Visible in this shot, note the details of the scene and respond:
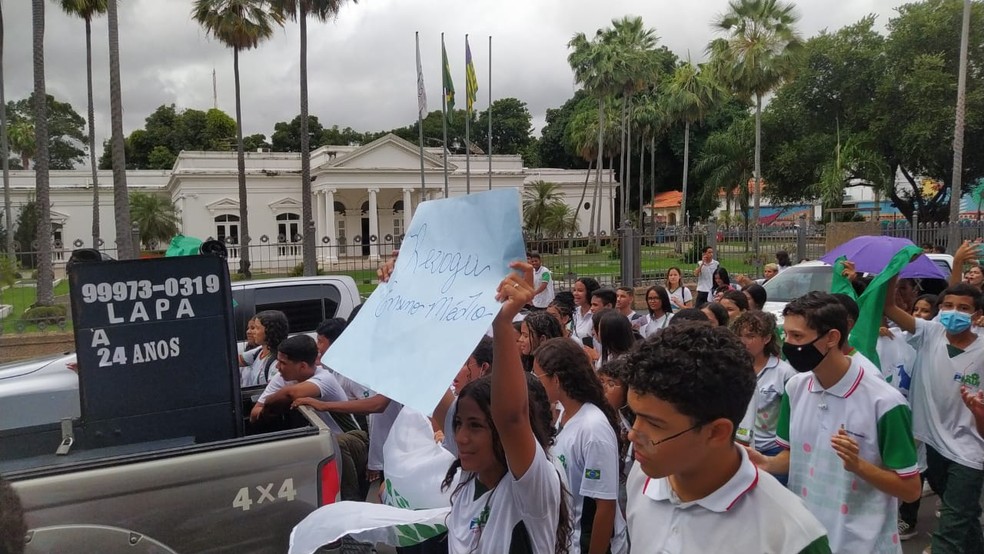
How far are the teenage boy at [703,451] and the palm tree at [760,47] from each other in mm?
30051

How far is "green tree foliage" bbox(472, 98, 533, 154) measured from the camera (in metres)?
72.1

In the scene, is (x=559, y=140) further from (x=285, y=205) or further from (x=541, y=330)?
(x=541, y=330)

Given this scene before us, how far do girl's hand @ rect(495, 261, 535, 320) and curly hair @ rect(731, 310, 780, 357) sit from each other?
262 centimetres

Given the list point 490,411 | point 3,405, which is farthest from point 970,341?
point 3,405

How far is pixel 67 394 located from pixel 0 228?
115ft

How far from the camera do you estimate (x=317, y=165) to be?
133 ft

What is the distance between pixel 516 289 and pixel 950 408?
349 centimetres

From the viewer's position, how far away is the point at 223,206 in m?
38.2

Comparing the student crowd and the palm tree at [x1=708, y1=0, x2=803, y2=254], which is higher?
the palm tree at [x1=708, y1=0, x2=803, y2=254]

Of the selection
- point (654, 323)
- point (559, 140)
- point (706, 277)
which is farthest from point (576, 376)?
point (559, 140)

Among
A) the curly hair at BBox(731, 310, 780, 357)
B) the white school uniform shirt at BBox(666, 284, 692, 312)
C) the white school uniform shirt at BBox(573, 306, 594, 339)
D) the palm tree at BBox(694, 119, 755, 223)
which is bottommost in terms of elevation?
the white school uniform shirt at BBox(573, 306, 594, 339)

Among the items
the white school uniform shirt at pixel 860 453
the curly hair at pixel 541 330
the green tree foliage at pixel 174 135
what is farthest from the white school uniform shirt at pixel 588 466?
the green tree foliage at pixel 174 135

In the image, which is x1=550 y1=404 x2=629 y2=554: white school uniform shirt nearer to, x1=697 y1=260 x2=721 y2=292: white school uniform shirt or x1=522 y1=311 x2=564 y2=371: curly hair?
x1=522 y1=311 x2=564 y2=371: curly hair

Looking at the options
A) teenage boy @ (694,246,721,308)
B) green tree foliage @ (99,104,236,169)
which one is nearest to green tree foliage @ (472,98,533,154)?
green tree foliage @ (99,104,236,169)
